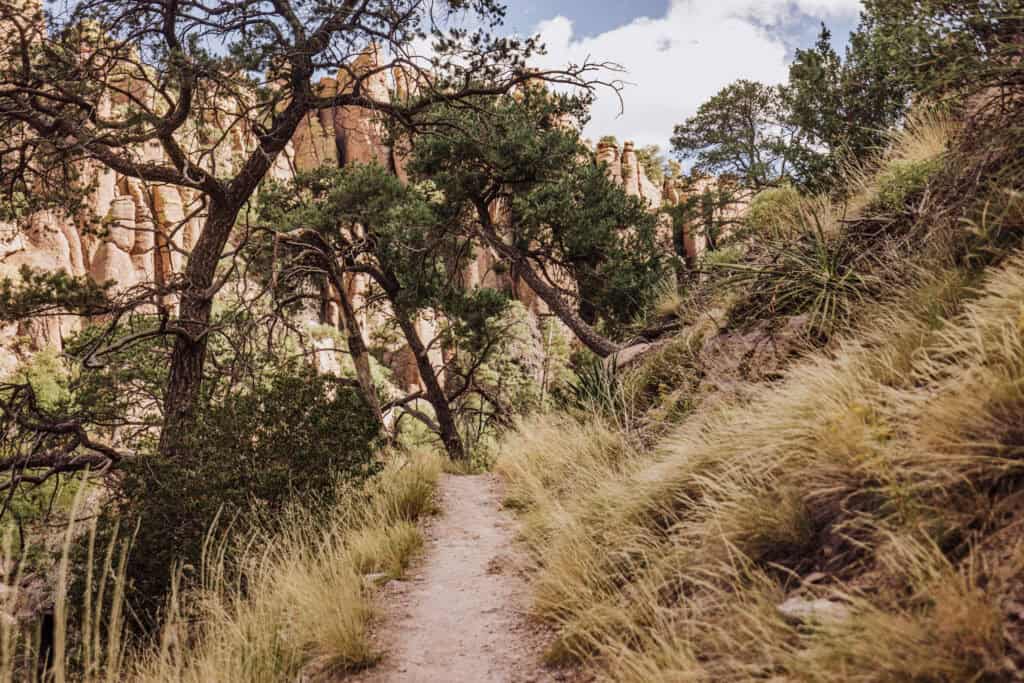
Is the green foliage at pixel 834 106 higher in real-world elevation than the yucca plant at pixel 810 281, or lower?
higher

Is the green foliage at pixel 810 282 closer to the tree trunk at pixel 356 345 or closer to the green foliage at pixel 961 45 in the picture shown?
the green foliage at pixel 961 45

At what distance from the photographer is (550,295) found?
11.5m

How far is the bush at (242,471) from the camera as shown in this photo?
211 inches

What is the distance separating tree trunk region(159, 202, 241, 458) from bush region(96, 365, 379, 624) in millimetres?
355

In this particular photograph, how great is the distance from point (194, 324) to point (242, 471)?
2092 mm

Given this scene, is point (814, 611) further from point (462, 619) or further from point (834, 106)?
point (834, 106)

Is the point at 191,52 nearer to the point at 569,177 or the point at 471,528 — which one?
the point at 471,528

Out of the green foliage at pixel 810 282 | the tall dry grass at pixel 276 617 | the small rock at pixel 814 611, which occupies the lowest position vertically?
the tall dry grass at pixel 276 617

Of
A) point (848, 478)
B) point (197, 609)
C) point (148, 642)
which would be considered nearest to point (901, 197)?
point (848, 478)

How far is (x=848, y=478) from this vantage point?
2.39 metres

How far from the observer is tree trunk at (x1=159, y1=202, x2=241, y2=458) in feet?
22.1

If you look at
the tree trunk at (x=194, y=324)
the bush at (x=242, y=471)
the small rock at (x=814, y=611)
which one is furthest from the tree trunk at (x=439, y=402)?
the small rock at (x=814, y=611)

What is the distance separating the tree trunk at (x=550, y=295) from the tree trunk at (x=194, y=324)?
17.7 ft

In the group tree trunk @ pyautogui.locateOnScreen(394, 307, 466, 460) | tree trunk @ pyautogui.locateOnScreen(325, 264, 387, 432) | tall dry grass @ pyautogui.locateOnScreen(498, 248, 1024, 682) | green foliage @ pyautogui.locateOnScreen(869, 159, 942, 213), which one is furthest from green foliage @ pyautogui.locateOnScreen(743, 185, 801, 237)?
tree trunk @ pyautogui.locateOnScreen(394, 307, 466, 460)
